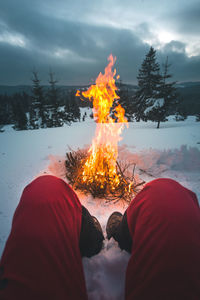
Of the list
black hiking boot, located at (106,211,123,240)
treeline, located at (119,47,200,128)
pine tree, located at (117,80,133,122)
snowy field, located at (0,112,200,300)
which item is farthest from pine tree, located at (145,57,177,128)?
black hiking boot, located at (106,211,123,240)

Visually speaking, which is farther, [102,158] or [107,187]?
[102,158]

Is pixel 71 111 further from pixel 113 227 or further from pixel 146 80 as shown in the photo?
pixel 113 227

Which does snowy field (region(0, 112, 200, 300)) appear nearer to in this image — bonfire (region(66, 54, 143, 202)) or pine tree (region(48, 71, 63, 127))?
bonfire (region(66, 54, 143, 202))

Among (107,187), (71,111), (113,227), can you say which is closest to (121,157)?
(107,187)

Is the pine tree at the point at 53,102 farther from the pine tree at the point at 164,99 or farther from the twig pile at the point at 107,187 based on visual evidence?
the twig pile at the point at 107,187

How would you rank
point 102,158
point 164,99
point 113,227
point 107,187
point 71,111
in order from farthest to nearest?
point 71,111 < point 164,99 < point 102,158 < point 107,187 < point 113,227

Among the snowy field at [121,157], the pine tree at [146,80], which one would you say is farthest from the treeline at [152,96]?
the snowy field at [121,157]

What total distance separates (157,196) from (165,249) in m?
0.45

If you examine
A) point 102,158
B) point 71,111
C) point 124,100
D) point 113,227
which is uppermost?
point 124,100

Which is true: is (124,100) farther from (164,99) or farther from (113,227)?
(113,227)

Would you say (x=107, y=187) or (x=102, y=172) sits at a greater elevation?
(x=102, y=172)

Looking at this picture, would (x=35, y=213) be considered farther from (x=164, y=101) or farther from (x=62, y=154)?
(x=164, y=101)

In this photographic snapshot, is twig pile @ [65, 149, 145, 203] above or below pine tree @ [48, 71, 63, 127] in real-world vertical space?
below

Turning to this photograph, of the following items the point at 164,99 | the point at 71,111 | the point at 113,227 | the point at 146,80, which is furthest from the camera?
the point at 71,111
